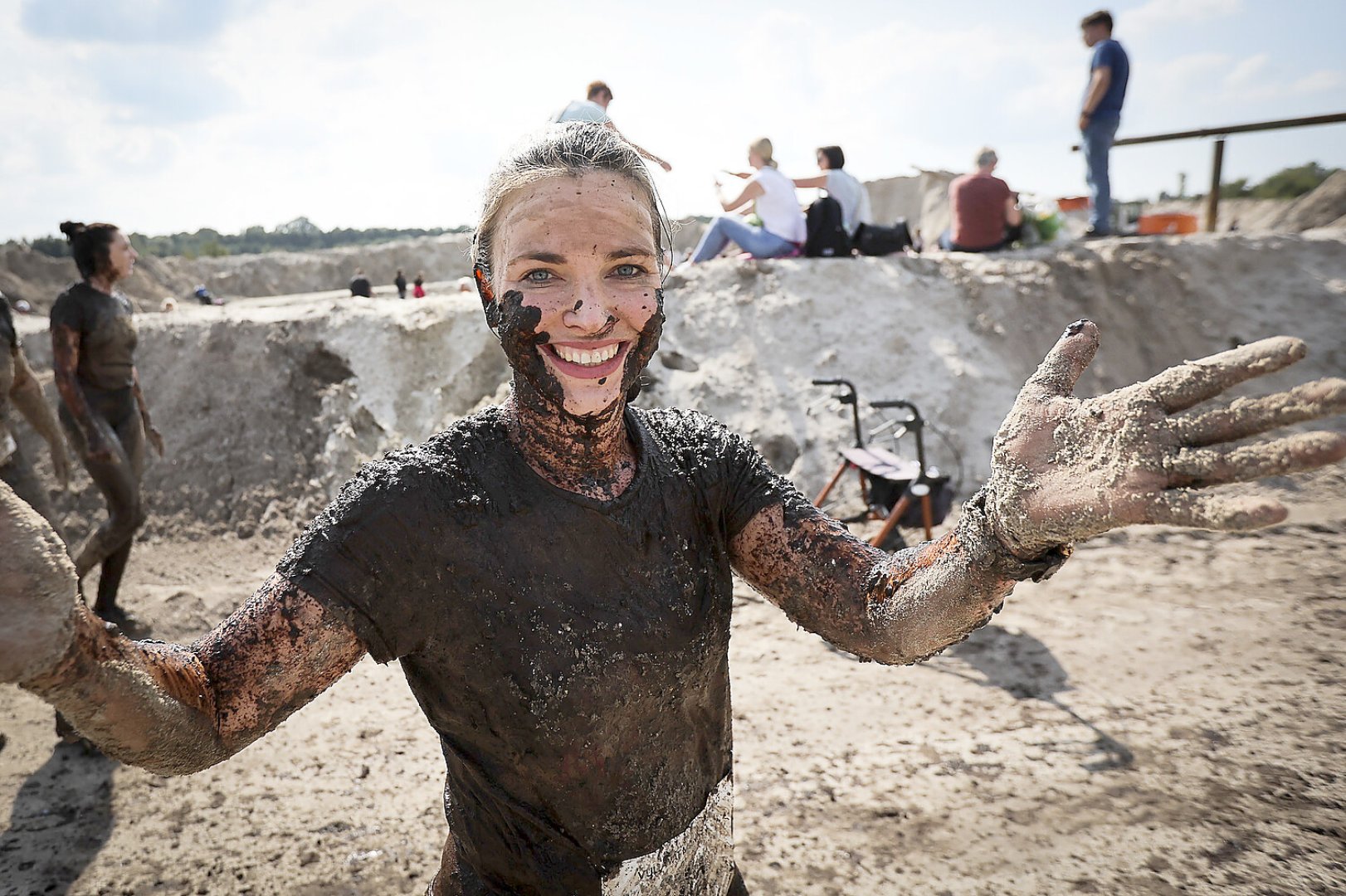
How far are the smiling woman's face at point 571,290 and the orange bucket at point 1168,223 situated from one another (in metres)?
10.2

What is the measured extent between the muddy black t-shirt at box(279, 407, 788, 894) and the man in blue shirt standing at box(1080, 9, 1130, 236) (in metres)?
7.75

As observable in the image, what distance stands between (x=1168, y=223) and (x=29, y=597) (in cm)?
1226

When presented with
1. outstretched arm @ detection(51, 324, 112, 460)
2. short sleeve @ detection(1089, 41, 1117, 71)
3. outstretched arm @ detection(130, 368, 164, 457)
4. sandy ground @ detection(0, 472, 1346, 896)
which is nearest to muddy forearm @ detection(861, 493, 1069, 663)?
sandy ground @ detection(0, 472, 1346, 896)

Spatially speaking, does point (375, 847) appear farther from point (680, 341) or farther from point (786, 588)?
point (680, 341)

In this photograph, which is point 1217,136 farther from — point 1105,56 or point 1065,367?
point 1065,367

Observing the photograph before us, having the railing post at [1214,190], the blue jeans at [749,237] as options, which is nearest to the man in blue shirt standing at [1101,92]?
the railing post at [1214,190]

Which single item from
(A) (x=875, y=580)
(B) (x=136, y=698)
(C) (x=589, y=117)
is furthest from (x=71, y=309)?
(A) (x=875, y=580)

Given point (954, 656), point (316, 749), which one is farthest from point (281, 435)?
point (954, 656)

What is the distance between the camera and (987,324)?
7.14 metres

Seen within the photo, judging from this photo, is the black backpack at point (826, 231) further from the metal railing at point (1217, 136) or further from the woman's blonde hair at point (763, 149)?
the metal railing at point (1217, 136)

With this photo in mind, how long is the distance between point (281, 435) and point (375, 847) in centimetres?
511

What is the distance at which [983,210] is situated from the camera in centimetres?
789

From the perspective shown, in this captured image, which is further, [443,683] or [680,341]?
[680,341]

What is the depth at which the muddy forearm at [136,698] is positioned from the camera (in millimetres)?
1053
